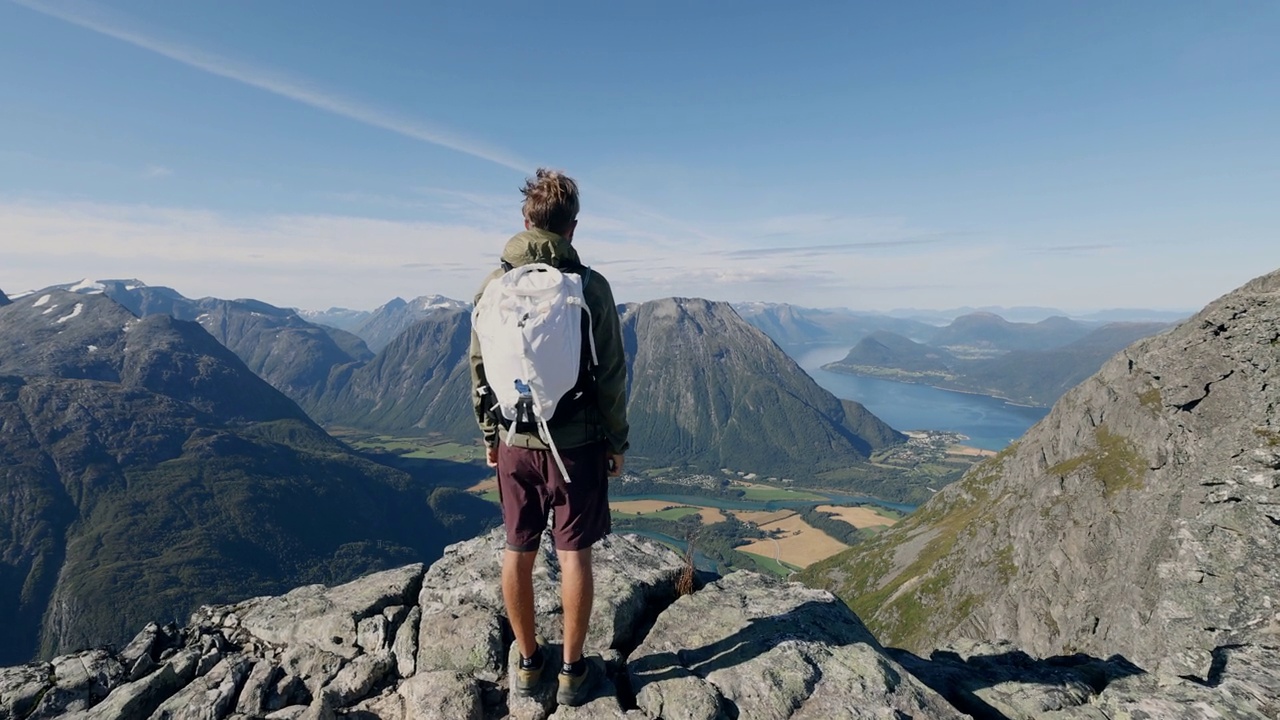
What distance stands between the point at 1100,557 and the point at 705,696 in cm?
9929

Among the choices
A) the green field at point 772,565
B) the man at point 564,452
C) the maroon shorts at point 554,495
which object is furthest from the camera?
the green field at point 772,565

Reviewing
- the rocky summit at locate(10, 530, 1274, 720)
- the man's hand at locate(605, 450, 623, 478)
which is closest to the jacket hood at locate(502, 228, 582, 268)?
the man's hand at locate(605, 450, 623, 478)

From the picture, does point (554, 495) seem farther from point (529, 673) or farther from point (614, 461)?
point (529, 673)

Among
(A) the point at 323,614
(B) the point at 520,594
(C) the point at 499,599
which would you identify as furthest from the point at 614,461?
(A) the point at 323,614

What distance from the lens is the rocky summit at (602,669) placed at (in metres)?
8.00

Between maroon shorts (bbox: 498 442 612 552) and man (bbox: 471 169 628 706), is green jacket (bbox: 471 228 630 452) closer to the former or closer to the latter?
man (bbox: 471 169 628 706)

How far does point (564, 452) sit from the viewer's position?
22.2ft

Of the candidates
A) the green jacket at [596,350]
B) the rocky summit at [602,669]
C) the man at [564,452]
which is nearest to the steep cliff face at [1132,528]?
the rocky summit at [602,669]

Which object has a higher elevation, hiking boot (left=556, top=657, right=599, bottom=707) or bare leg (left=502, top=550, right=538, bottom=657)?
bare leg (left=502, top=550, right=538, bottom=657)

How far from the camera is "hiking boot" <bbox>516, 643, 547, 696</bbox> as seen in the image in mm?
Result: 7590

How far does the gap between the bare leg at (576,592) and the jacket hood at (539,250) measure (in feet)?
11.9

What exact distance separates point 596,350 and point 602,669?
5.08 meters

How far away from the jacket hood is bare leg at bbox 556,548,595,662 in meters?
3.64

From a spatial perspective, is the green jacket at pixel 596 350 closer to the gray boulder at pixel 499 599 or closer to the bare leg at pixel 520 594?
the bare leg at pixel 520 594
